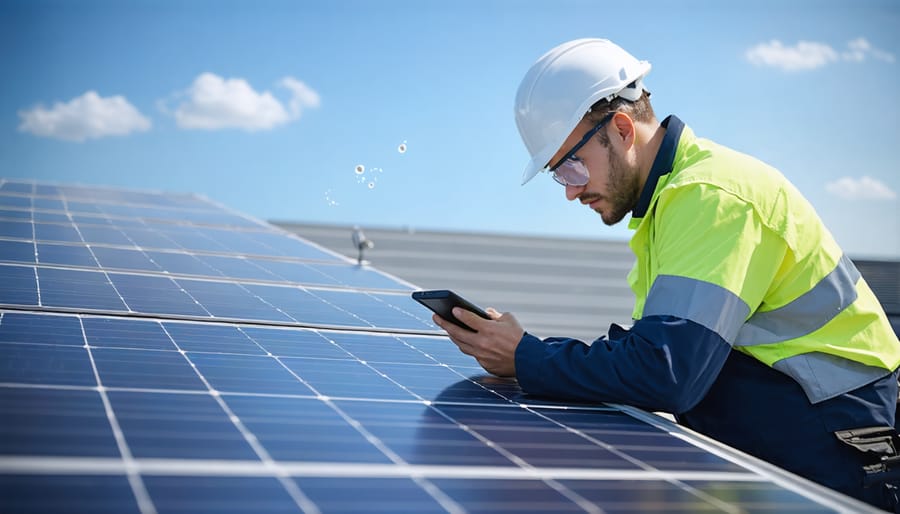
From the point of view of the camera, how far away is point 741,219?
3.07 m

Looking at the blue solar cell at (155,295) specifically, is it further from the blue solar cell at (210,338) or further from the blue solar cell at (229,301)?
the blue solar cell at (210,338)

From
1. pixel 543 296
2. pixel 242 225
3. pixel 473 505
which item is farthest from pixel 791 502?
pixel 543 296

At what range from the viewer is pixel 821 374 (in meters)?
3.33

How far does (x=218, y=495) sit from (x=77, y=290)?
3.06 metres

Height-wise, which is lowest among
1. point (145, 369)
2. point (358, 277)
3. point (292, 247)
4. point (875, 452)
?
point (875, 452)

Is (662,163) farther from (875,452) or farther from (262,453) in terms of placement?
(262,453)

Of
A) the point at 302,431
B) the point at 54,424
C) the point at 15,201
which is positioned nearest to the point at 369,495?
the point at 302,431

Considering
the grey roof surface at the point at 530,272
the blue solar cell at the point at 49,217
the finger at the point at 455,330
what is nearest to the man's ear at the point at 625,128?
the finger at the point at 455,330

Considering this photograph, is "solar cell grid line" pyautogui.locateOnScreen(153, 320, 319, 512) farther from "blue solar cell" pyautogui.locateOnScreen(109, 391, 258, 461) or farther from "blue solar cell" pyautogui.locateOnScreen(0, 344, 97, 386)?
"blue solar cell" pyautogui.locateOnScreen(0, 344, 97, 386)

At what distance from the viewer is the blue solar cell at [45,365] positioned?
269 centimetres

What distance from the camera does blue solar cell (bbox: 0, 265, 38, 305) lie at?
13.5ft

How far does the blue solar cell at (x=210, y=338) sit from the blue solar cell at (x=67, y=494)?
1.56 meters

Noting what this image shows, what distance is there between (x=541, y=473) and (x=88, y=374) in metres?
1.37

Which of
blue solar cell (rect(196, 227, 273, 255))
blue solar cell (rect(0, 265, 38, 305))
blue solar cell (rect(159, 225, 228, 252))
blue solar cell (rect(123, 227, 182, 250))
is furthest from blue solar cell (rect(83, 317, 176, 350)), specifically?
blue solar cell (rect(196, 227, 273, 255))
